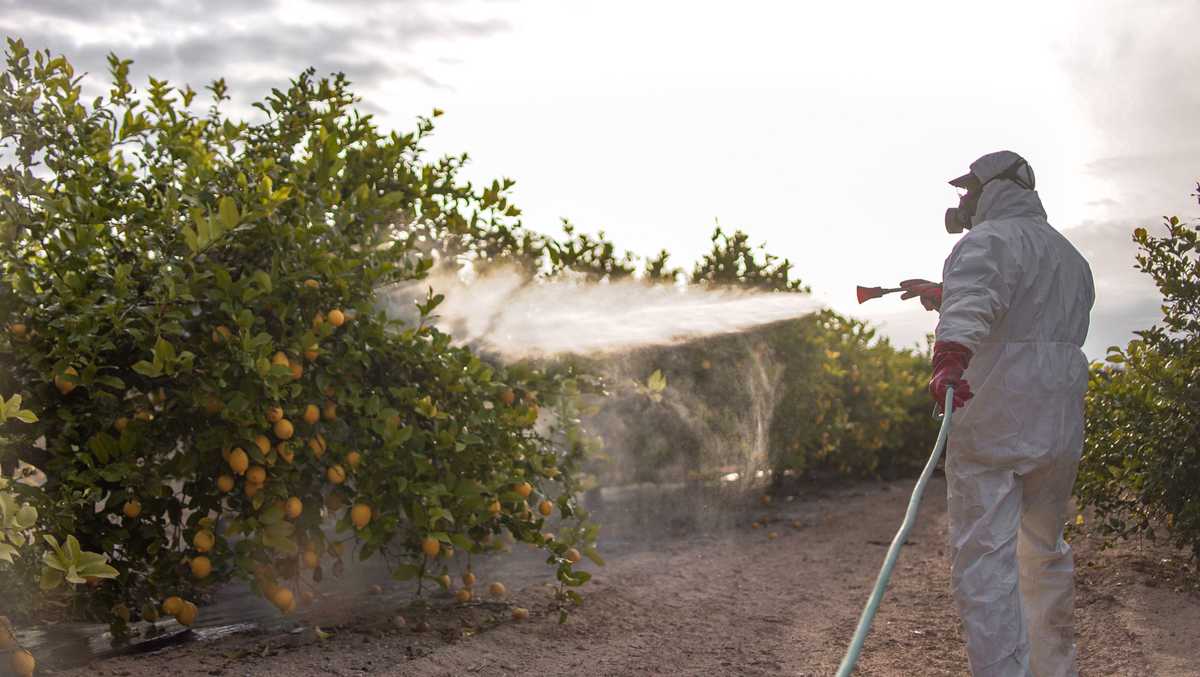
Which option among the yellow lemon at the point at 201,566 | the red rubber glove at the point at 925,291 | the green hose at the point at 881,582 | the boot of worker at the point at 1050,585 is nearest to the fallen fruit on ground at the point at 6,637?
the yellow lemon at the point at 201,566

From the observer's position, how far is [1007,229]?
13.0 ft

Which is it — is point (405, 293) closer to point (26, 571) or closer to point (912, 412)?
point (26, 571)

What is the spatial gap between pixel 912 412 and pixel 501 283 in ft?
17.8

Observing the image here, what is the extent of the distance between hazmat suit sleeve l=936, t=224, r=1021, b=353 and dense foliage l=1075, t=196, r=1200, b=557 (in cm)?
202

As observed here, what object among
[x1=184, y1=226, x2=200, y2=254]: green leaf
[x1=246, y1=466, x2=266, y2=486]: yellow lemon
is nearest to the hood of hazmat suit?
[x1=246, y1=466, x2=266, y2=486]: yellow lemon

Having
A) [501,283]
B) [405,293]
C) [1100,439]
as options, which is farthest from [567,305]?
[1100,439]

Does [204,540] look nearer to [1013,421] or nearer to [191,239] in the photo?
[191,239]

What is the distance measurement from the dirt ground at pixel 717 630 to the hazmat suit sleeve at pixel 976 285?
1.68 meters

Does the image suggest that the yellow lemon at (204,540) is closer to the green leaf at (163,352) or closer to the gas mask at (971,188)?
the green leaf at (163,352)

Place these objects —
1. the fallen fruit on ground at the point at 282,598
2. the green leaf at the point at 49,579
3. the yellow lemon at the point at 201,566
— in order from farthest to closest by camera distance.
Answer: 1. the fallen fruit on ground at the point at 282,598
2. the yellow lemon at the point at 201,566
3. the green leaf at the point at 49,579

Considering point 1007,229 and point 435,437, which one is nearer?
point 1007,229

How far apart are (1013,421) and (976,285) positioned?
1.65 ft

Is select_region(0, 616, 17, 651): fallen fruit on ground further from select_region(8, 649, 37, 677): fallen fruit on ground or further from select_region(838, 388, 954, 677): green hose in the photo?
select_region(838, 388, 954, 677): green hose

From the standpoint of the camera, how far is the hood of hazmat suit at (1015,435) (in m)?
3.63
